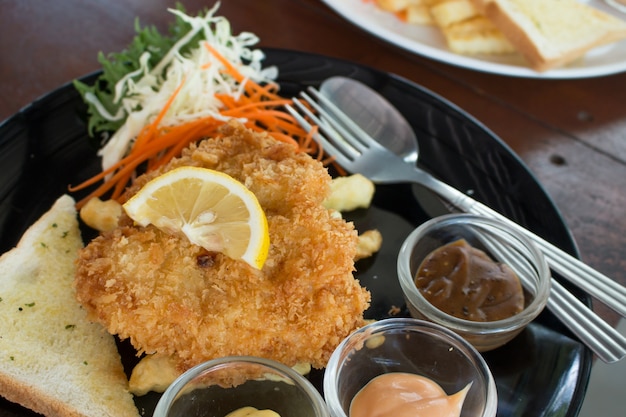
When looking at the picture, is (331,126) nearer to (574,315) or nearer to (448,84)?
(448,84)

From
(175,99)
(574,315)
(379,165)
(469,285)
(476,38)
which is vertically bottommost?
(574,315)

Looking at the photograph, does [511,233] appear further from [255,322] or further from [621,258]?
[255,322]

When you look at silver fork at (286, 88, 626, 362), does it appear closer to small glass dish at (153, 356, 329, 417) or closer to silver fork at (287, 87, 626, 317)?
silver fork at (287, 87, 626, 317)

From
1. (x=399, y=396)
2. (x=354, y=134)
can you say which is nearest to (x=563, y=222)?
(x=354, y=134)

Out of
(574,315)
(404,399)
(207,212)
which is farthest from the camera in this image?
(574,315)

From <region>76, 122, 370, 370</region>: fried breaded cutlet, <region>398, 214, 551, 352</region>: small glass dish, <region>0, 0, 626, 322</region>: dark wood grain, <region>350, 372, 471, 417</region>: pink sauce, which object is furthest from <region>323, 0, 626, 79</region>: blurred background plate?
<region>350, 372, 471, 417</region>: pink sauce

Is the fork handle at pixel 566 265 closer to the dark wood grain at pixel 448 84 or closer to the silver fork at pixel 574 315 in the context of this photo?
the silver fork at pixel 574 315

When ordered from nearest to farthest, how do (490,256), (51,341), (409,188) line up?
(51,341)
(490,256)
(409,188)

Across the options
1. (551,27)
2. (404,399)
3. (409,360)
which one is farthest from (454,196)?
(551,27)
